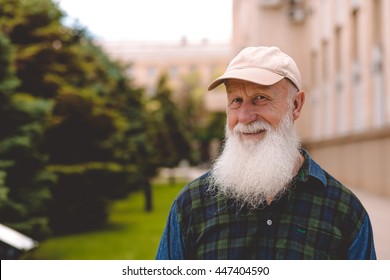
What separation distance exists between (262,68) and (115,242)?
10259mm

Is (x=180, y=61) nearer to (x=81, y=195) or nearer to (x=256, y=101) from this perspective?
(x=81, y=195)

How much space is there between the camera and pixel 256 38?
94.5 ft

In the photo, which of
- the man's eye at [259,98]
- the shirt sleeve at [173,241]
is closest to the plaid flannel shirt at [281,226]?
the shirt sleeve at [173,241]

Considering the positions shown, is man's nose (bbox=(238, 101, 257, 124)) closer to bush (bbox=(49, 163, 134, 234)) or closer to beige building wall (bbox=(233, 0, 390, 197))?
bush (bbox=(49, 163, 134, 234))

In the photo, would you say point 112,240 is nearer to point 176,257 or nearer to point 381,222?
point 381,222

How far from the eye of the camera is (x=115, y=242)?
39.6 feet

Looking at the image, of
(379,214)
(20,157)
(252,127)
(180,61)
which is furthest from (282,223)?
(180,61)

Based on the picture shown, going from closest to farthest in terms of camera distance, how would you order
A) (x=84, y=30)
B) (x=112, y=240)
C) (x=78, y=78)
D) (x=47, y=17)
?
(x=112, y=240), (x=47, y=17), (x=78, y=78), (x=84, y=30)

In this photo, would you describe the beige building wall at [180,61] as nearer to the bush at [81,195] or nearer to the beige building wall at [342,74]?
the beige building wall at [342,74]

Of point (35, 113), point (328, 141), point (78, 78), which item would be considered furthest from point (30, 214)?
point (328, 141)

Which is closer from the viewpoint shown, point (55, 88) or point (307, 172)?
point (307, 172)

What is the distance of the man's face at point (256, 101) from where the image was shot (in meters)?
2.29

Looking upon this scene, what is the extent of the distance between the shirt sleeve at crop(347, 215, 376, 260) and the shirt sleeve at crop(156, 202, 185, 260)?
62cm

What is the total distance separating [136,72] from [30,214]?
150 ft
